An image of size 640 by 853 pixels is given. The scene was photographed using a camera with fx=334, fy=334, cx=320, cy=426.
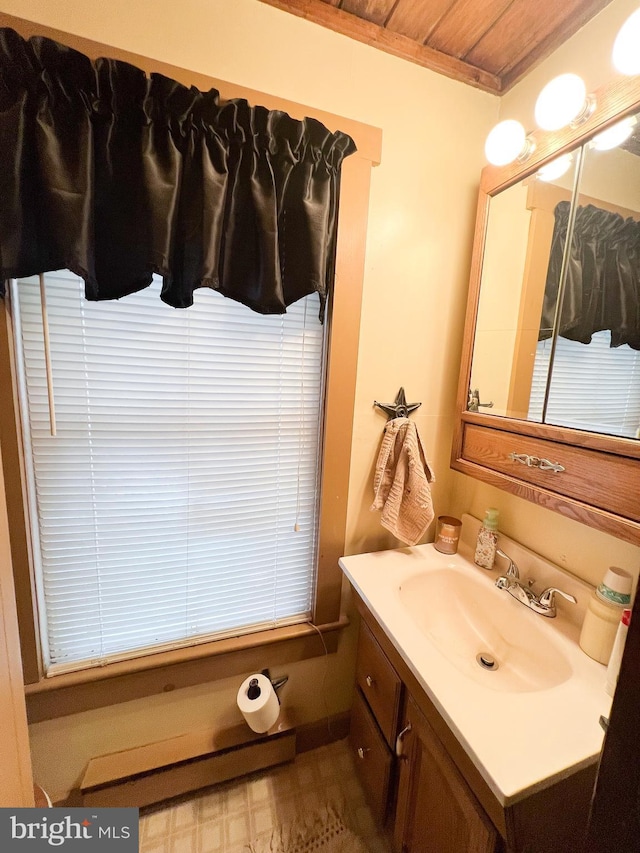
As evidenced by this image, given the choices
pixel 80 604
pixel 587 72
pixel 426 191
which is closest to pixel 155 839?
pixel 80 604

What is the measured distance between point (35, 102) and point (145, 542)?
1.12 m

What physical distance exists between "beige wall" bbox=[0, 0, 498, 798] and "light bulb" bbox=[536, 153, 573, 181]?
0.26m

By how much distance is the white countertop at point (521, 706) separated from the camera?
1.81 feet

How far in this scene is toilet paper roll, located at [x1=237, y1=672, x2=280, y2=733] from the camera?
3.51ft

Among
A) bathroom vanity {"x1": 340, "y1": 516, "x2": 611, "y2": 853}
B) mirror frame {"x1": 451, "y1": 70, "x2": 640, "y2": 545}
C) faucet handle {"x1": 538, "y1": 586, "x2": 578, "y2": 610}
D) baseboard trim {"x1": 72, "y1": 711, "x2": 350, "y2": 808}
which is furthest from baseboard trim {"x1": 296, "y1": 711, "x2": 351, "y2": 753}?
mirror frame {"x1": 451, "y1": 70, "x2": 640, "y2": 545}

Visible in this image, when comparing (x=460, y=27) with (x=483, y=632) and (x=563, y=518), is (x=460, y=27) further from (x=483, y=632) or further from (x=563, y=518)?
(x=483, y=632)

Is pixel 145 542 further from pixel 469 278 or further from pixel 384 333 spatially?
pixel 469 278

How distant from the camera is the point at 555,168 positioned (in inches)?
35.0

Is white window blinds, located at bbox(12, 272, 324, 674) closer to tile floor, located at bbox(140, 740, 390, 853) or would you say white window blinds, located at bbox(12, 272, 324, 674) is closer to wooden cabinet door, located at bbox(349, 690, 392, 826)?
wooden cabinet door, located at bbox(349, 690, 392, 826)

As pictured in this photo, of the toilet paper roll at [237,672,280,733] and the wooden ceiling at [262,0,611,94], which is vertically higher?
the wooden ceiling at [262,0,611,94]

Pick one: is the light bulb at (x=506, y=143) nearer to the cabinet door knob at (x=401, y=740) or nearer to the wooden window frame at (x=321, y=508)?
the wooden window frame at (x=321, y=508)

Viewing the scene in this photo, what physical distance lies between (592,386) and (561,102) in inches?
26.3

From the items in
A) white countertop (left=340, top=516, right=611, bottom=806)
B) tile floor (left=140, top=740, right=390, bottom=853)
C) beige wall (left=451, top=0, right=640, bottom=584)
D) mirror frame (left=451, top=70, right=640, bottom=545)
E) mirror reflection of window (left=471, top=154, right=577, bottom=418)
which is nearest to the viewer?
white countertop (left=340, top=516, right=611, bottom=806)

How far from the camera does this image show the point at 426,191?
110cm
